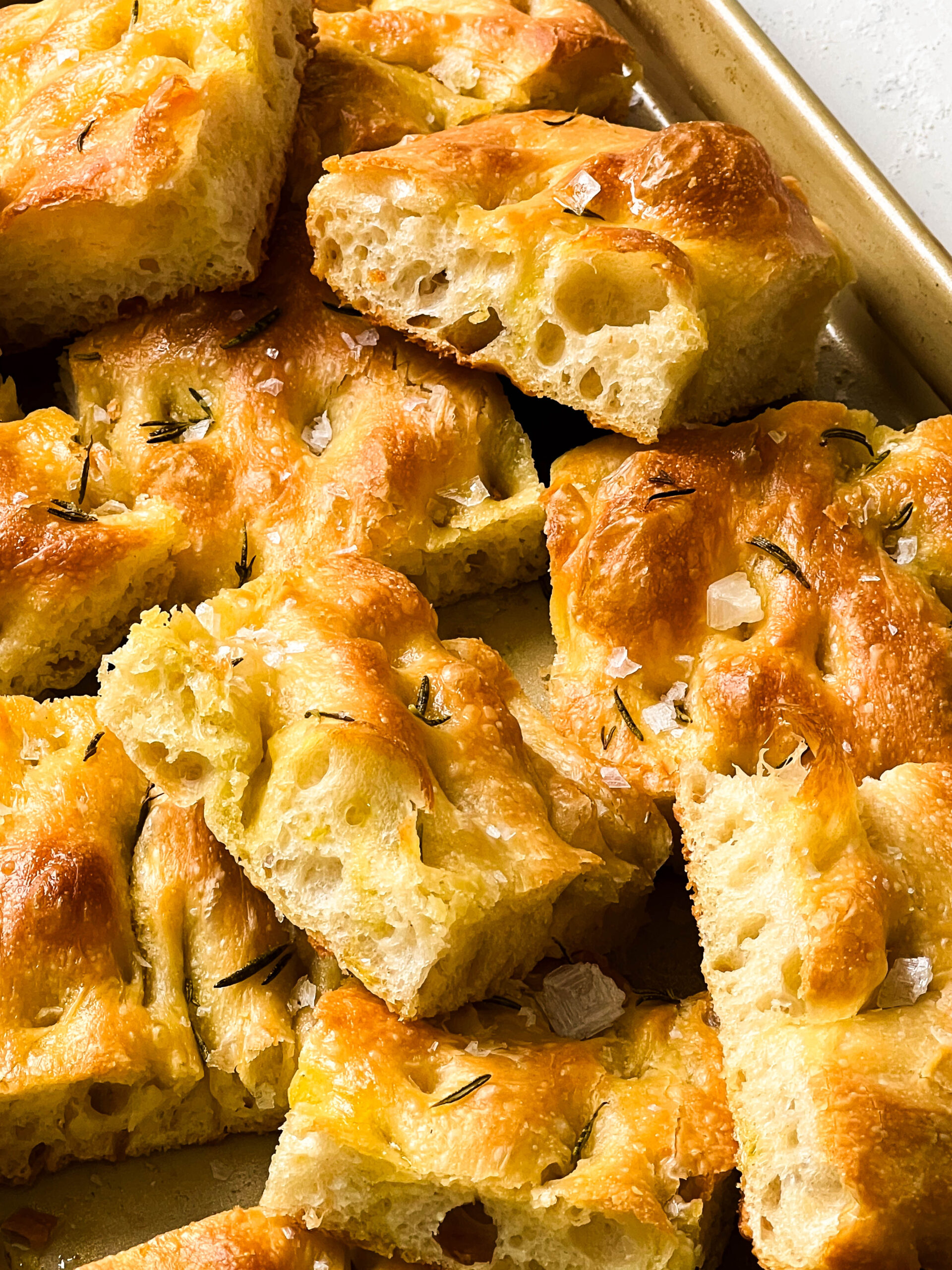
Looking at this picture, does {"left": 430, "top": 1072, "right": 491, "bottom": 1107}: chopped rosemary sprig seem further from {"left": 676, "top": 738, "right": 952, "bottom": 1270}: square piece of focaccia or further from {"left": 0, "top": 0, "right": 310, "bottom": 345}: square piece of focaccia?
{"left": 0, "top": 0, "right": 310, "bottom": 345}: square piece of focaccia

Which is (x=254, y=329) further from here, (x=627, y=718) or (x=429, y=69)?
(x=627, y=718)

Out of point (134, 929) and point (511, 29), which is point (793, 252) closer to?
point (511, 29)

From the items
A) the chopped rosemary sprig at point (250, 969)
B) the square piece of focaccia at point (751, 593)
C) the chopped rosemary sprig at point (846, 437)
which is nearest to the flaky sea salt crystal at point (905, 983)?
the square piece of focaccia at point (751, 593)

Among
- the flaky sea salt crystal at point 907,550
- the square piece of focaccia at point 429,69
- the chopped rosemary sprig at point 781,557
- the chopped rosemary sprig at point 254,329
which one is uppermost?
the square piece of focaccia at point 429,69

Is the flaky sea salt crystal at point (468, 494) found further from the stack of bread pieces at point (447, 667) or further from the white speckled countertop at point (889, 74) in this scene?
the white speckled countertop at point (889, 74)

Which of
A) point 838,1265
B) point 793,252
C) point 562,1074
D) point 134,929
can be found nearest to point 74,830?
point 134,929

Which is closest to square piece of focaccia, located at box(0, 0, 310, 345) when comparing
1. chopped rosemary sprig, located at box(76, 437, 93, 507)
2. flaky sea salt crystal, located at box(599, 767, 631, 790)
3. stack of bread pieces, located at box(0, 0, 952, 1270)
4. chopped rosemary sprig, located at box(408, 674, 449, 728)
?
stack of bread pieces, located at box(0, 0, 952, 1270)
